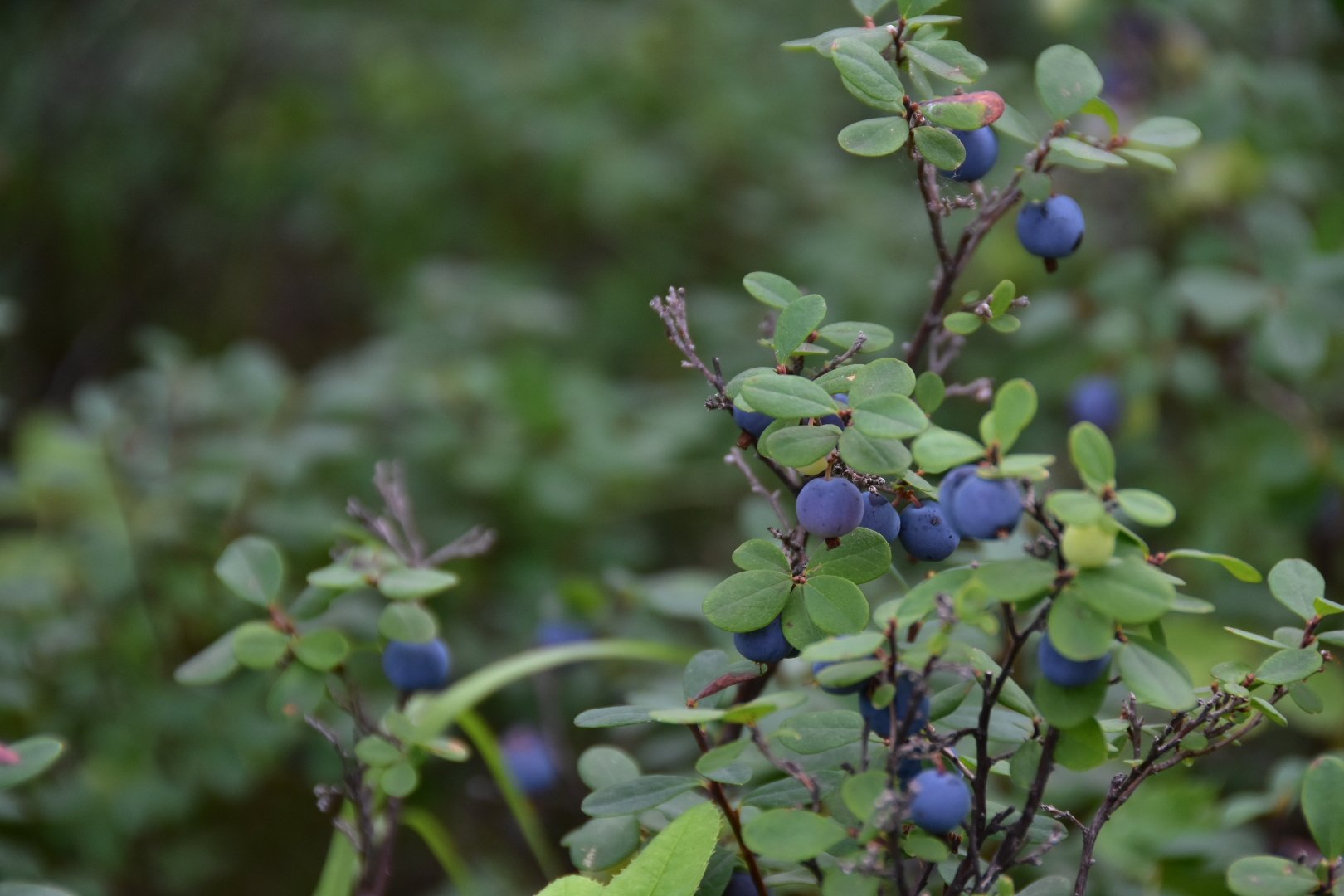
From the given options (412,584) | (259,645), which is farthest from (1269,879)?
(259,645)

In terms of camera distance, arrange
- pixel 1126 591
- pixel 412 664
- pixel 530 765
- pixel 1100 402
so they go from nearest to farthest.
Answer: pixel 1126 591, pixel 412 664, pixel 530 765, pixel 1100 402

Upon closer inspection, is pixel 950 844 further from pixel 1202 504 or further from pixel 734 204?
pixel 734 204

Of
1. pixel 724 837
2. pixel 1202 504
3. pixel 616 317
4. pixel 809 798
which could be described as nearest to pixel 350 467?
pixel 616 317

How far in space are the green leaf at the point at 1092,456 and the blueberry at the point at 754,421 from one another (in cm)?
23

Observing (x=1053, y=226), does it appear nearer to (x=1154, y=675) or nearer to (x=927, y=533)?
(x=927, y=533)

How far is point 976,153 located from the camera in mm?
813

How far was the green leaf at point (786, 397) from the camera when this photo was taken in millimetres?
627

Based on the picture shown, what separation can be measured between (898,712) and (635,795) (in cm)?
22

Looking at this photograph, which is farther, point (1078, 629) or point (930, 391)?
point (930, 391)

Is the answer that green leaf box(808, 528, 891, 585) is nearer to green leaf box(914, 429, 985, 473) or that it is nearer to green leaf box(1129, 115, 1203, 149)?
green leaf box(914, 429, 985, 473)

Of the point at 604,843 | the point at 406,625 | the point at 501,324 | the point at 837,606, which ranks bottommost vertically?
the point at 501,324

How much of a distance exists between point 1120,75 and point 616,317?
1400 mm

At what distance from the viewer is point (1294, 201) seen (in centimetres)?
226

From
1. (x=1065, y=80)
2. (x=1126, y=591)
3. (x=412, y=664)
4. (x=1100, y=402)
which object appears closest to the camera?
(x=1126, y=591)
